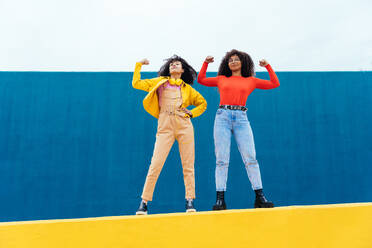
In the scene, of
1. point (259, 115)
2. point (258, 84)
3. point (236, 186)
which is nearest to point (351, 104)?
point (259, 115)

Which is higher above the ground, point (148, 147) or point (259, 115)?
point (259, 115)

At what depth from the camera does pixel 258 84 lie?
2627mm

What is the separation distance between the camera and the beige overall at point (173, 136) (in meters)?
2.29

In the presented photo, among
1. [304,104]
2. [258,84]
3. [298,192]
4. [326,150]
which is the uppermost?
[258,84]

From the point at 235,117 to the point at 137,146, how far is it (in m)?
1.40

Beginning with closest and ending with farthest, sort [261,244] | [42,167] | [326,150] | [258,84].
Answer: [261,244] → [258,84] → [42,167] → [326,150]

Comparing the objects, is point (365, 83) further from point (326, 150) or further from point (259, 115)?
point (259, 115)

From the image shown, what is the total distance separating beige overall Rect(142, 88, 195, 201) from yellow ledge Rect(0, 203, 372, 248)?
0.49 meters

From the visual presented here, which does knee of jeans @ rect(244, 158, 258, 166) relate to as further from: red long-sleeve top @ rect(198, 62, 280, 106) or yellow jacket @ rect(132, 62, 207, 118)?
yellow jacket @ rect(132, 62, 207, 118)

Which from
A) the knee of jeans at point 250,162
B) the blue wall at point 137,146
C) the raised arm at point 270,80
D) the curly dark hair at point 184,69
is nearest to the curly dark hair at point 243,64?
the raised arm at point 270,80

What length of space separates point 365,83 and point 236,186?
2317mm

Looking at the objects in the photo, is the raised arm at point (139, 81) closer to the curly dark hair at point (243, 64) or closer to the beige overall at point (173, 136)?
the beige overall at point (173, 136)

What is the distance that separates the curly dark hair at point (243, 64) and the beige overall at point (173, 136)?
1.91 feet

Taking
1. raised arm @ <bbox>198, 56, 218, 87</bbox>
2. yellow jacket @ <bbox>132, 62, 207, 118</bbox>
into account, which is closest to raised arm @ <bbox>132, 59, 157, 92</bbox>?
yellow jacket @ <bbox>132, 62, 207, 118</bbox>
